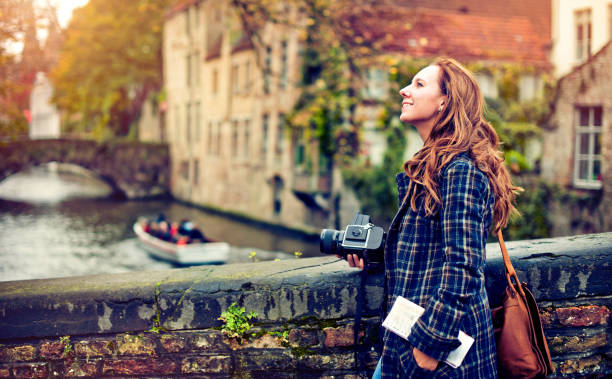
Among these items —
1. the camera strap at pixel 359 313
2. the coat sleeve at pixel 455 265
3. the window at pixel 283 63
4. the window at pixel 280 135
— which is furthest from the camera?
the window at pixel 280 135

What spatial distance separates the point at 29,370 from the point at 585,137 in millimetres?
14332

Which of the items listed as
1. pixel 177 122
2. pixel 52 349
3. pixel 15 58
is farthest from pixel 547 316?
pixel 177 122

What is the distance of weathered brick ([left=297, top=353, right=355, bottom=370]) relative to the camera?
9.62 feet

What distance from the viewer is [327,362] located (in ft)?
9.63

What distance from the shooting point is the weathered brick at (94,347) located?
115 inches

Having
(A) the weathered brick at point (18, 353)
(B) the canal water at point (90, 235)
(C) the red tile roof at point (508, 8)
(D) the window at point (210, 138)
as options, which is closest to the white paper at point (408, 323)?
(A) the weathered brick at point (18, 353)

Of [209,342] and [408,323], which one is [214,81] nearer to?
[209,342]

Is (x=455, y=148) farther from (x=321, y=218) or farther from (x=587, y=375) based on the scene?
(x=321, y=218)

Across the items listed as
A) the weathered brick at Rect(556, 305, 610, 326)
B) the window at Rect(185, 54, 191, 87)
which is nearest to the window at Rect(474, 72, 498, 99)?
the window at Rect(185, 54, 191, 87)

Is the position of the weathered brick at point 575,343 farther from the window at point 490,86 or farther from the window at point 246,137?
the window at point 246,137

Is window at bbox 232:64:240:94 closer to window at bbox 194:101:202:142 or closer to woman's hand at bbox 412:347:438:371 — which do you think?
window at bbox 194:101:202:142

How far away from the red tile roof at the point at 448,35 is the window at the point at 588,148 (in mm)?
6007

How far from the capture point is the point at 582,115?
1505cm

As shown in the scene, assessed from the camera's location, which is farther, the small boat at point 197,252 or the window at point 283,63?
the window at point 283,63
